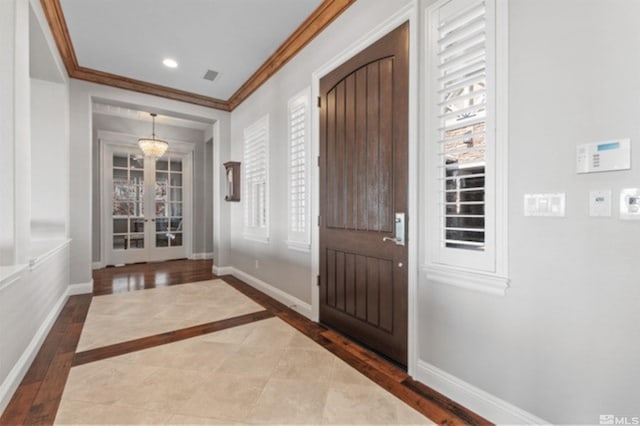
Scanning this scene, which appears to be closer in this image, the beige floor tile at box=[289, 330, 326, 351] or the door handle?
the door handle

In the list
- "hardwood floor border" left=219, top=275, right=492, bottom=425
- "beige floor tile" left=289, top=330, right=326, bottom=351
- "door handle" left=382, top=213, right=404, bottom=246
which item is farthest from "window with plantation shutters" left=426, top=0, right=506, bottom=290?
"beige floor tile" left=289, top=330, right=326, bottom=351

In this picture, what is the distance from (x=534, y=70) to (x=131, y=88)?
4978 millimetres

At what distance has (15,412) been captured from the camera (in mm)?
1673

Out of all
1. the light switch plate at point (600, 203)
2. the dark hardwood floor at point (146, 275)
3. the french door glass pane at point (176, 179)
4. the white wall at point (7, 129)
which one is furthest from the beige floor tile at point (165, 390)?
the french door glass pane at point (176, 179)

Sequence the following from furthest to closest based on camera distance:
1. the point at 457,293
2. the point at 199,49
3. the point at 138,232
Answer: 1. the point at 138,232
2. the point at 199,49
3. the point at 457,293

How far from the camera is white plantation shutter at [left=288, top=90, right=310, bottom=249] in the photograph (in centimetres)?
314

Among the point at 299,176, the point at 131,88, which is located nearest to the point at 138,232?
the point at 131,88

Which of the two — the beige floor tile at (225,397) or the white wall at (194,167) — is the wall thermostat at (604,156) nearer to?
the beige floor tile at (225,397)

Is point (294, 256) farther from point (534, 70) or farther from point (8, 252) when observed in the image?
point (534, 70)

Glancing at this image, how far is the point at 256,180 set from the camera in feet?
14.1

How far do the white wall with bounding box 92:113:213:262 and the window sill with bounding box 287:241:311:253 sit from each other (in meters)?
4.43

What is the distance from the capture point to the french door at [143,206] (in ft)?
20.1

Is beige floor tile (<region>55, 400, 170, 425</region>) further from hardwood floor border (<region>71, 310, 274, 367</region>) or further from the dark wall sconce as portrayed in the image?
the dark wall sconce

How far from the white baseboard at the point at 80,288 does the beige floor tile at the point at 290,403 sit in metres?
3.59
